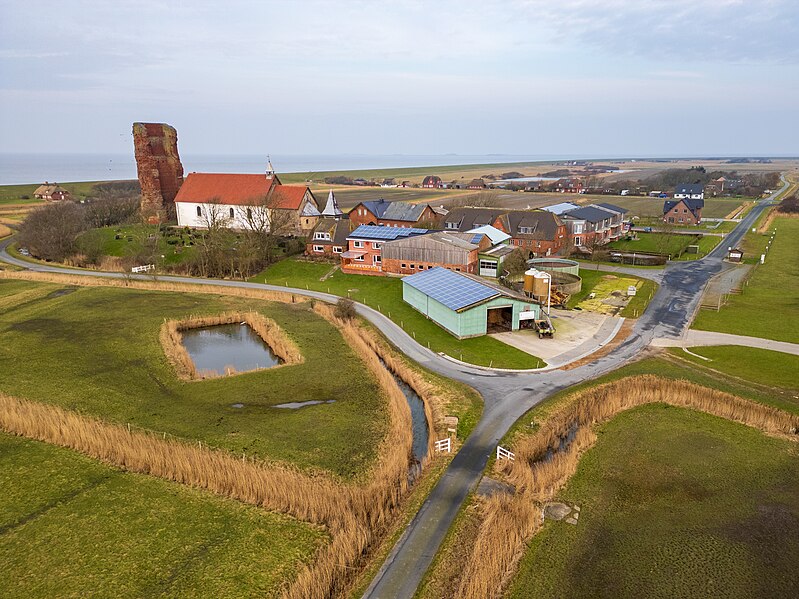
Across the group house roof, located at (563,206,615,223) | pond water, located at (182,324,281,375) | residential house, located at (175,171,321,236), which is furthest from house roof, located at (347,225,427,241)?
house roof, located at (563,206,615,223)

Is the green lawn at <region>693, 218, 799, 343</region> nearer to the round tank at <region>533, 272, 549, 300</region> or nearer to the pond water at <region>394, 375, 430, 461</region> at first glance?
the round tank at <region>533, 272, 549, 300</region>

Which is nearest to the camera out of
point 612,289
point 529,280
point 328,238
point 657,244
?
point 529,280

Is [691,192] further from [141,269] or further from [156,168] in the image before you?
[141,269]

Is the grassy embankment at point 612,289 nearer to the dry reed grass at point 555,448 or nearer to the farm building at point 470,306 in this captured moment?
the farm building at point 470,306

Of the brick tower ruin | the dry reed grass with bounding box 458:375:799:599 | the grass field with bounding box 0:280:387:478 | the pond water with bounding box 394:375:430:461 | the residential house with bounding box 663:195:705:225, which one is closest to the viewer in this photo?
the dry reed grass with bounding box 458:375:799:599

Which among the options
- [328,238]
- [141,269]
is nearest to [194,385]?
[328,238]

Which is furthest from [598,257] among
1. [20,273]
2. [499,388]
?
[20,273]

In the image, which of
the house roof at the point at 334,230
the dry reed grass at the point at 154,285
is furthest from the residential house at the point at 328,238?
the dry reed grass at the point at 154,285
